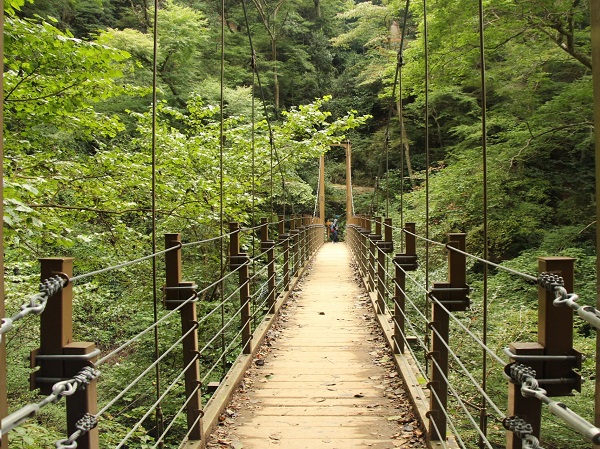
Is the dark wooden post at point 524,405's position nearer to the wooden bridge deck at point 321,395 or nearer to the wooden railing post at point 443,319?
the wooden railing post at point 443,319

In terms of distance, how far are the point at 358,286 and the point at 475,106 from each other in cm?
933

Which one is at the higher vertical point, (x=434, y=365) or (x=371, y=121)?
(x=371, y=121)

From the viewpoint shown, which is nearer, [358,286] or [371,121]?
[358,286]

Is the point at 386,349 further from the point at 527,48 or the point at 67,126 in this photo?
the point at 527,48

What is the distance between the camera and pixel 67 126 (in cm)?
449

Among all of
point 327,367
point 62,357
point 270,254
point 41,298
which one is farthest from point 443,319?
point 270,254

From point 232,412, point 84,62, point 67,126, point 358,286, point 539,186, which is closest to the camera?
point 232,412

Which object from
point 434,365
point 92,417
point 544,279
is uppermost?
point 544,279

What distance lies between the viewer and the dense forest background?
3.84 meters

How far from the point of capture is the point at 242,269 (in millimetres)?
3398

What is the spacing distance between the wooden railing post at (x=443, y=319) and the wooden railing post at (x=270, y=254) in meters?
2.55

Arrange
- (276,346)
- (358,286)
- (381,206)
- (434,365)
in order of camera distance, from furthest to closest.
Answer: (381,206)
(358,286)
(276,346)
(434,365)

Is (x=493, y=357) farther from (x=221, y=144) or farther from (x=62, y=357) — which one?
(x=221, y=144)

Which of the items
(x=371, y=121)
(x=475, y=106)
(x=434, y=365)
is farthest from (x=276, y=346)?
(x=371, y=121)
